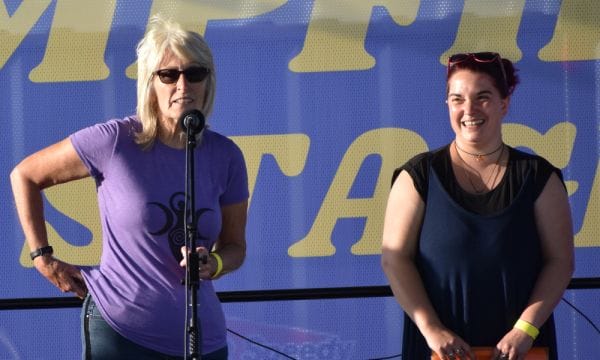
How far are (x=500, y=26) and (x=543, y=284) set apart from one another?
1398mm

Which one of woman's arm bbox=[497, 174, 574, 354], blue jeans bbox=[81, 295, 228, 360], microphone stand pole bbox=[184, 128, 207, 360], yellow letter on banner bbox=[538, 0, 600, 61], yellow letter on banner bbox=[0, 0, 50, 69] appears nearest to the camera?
microphone stand pole bbox=[184, 128, 207, 360]

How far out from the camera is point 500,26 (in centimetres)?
393

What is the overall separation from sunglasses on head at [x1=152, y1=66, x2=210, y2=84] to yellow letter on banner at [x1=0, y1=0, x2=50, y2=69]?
142 cm

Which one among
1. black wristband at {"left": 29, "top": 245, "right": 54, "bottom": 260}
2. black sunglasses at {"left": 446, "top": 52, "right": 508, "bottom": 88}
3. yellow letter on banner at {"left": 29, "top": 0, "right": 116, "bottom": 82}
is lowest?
black wristband at {"left": 29, "top": 245, "right": 54, "bottom": 260}

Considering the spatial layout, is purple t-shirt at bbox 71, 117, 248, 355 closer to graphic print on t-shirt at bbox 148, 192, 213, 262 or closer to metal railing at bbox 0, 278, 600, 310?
graphic print on t-shirt at bbox 148, 192, 213, 262

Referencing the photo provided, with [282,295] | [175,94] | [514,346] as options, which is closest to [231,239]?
A: [175,94]

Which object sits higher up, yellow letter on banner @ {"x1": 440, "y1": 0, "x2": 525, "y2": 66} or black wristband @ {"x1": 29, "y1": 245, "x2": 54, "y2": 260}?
yellow letter on banner @ {"x1": 440, "y1": 0, "x2": 525, "y2": 66}

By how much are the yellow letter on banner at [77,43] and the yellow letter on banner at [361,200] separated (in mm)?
984

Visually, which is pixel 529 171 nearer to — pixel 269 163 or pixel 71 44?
pixel 269 163

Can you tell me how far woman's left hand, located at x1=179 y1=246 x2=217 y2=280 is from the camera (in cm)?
260

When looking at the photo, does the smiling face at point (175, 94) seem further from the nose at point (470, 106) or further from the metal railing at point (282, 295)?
the metal railing at point (282, 295)

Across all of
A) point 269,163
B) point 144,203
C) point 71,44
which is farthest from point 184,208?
point 71,44

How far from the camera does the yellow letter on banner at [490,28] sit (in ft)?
12.9

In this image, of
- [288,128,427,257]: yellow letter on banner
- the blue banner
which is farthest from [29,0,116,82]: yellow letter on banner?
[288,128,427,257]: yellow letter on banner
